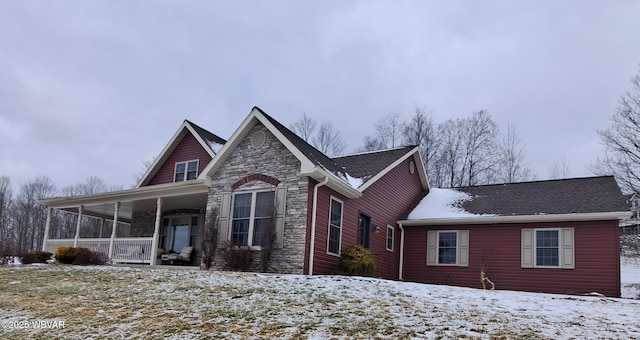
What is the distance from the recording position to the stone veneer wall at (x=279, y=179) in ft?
43.9

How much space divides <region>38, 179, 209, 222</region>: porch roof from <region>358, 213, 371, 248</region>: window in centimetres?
486

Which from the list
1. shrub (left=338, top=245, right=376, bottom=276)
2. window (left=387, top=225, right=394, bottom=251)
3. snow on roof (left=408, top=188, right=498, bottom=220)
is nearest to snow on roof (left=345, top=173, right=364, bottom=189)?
shrub (left=338, top=245, right=376, bottom=276)

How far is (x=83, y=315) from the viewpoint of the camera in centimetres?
845

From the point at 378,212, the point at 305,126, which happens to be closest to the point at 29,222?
the point at 305,126

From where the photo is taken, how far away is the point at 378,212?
17078 mm

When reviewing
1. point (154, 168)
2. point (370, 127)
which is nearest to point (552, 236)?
point (154, 168)

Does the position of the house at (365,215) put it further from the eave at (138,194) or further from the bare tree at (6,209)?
the bare tree at (6,209)

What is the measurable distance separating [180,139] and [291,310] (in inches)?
538

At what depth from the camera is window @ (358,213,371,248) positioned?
1609 cm

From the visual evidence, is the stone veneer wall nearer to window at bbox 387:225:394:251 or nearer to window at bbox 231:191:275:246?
window at bbox 231:191:275:246

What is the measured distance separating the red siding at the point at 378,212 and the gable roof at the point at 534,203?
73cm

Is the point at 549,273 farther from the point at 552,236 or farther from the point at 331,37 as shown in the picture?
the point at 331,37

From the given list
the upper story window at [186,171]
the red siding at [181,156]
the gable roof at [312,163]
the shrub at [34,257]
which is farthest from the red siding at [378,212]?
the shrub at [34,257]

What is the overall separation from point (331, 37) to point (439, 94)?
68.0ft
